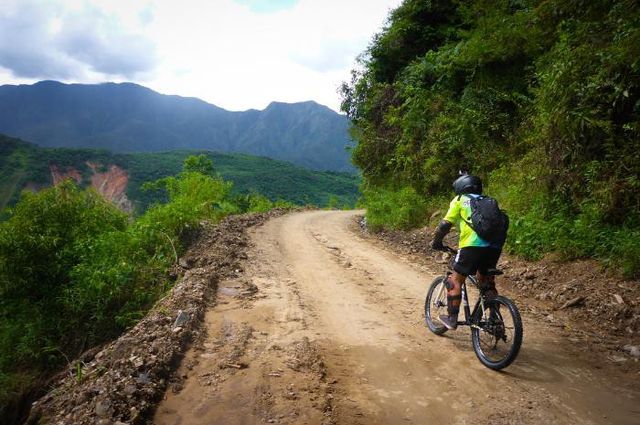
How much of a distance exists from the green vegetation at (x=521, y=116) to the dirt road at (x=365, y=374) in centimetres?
329

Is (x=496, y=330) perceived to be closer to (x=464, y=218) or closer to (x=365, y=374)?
(x=464, y=218)

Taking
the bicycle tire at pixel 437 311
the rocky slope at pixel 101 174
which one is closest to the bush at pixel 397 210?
the bicycle tire at pixel 437 311

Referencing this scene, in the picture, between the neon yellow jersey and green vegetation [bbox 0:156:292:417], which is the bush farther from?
the neon yellow jersey

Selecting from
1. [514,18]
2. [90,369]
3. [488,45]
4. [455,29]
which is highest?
[455,29]

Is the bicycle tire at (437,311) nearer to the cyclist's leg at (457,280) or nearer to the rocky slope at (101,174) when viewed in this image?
the cyclist's leg at (457,280)

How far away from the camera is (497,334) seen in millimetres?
4301

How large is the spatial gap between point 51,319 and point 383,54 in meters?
17.4

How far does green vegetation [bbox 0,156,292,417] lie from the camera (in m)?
8.41

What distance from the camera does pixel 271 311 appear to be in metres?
6.21

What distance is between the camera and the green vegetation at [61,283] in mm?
8414

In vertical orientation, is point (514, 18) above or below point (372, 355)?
above

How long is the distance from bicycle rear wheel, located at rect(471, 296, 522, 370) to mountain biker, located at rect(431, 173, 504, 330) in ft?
0.63

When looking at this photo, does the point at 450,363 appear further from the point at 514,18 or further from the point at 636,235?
the point at 514,18

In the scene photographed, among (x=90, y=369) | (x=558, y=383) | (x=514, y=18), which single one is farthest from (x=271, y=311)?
(x=514, y=18)
